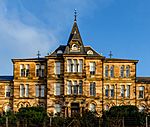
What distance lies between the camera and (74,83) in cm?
6794

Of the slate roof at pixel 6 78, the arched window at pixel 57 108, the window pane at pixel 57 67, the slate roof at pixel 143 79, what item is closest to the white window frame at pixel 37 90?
the arched window at pixel 57 108

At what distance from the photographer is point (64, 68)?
68.3m

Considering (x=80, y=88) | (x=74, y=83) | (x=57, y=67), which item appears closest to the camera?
(x=74, y=83)

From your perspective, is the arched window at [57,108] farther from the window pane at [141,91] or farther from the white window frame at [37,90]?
the window pane at [141,91]

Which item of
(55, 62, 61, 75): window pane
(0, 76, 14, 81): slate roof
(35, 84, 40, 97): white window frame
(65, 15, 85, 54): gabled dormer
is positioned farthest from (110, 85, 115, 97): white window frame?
(0, 76, 14, 81): slate roof

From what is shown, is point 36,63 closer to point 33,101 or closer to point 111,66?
point 33,101

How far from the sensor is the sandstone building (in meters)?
68.1

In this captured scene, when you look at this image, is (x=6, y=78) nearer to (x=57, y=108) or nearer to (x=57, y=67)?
(x=57, y=67)

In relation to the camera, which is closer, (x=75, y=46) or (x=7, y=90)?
(x=75, y=46)

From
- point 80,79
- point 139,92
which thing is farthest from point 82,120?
point 139,92

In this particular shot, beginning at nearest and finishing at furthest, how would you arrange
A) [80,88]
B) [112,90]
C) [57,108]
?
1. [80,88]
2. [57,108]
3. [112,90]

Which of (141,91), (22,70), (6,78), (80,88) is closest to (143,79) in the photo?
(141,91)

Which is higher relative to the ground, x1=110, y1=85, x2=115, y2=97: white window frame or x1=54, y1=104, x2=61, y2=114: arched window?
x1=110, y1=85, x2=115, y2=97: white window frame

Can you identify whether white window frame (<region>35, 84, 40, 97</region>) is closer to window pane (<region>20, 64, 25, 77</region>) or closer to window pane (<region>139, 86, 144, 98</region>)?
window pane (<region>20, 64, 25, 77</region>)
